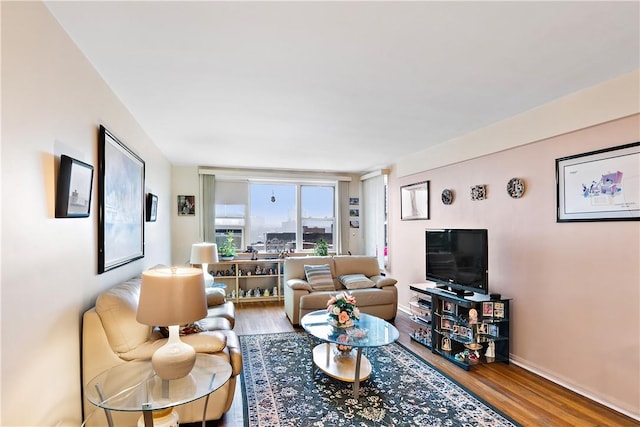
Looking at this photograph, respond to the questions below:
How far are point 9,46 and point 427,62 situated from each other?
2148 millimetres

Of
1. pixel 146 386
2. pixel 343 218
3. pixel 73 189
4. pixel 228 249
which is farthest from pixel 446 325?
pixel 228 249

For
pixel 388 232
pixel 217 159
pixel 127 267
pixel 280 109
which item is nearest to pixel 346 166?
pixel 388 232

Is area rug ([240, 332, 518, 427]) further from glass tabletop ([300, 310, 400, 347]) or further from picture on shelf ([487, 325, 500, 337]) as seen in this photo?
picture on shelf ([487, 325, 500, 337])

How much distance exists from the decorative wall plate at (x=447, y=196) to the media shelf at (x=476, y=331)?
1.29 metres

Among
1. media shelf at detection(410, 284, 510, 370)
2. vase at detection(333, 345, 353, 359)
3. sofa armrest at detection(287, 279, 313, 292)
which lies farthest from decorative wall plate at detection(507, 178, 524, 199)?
sofa armrest at detection(287, 279, 313, 292)

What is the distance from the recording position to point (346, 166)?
6.21 m

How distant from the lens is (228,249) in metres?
6.15

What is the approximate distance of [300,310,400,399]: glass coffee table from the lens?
2.77 meters

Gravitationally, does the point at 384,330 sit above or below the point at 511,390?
above

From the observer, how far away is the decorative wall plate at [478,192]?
3.82m

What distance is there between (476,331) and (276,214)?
172 inches

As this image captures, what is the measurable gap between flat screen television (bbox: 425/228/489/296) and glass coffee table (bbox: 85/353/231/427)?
8.46 ft

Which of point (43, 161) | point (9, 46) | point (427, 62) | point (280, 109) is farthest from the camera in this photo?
point (280, 109)

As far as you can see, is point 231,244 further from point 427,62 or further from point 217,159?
point 427,62
